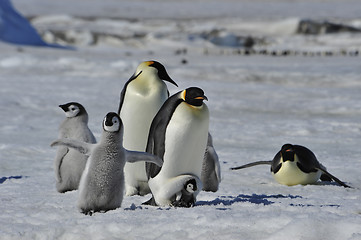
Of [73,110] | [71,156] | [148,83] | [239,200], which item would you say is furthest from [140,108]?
[239,200]

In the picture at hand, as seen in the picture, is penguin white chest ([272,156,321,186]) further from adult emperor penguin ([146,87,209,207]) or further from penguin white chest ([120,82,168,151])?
adult emperor penguin ([146,87,209,207])

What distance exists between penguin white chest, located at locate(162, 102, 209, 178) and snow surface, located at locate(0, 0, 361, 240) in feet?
0.91

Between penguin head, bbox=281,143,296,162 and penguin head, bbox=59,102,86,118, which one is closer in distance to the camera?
penguin head, bbox=59,102,86,118

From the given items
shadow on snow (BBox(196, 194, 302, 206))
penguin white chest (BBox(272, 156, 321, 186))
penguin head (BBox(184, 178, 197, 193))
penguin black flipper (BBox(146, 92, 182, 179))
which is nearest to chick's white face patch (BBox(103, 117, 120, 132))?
penguin black flipper (BBox(146, 92, 182, 179))

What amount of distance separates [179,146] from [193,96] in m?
0.32

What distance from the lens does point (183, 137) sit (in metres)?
3.77

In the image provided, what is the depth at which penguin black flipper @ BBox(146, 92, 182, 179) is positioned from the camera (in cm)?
377

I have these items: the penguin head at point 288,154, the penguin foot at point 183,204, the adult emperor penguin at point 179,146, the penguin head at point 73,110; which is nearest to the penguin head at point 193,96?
the adult emperor penguin at point 179,146

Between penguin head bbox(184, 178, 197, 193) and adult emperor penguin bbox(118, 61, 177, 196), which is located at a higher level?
adult emperor penguin bbox(118, 61, 177, 196)

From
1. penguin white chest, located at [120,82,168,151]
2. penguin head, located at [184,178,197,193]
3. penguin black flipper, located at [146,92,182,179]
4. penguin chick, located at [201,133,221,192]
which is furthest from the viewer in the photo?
penguin chick, located at [201,133,221,192]

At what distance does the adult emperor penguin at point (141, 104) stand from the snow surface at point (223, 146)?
408 mm

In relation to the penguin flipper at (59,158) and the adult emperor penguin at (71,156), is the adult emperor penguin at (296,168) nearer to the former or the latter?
the adult emperor penguin at (71,156)

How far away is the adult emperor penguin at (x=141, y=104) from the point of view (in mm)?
4375

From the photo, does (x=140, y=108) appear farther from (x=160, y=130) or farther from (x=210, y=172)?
(x=210, y=172)
